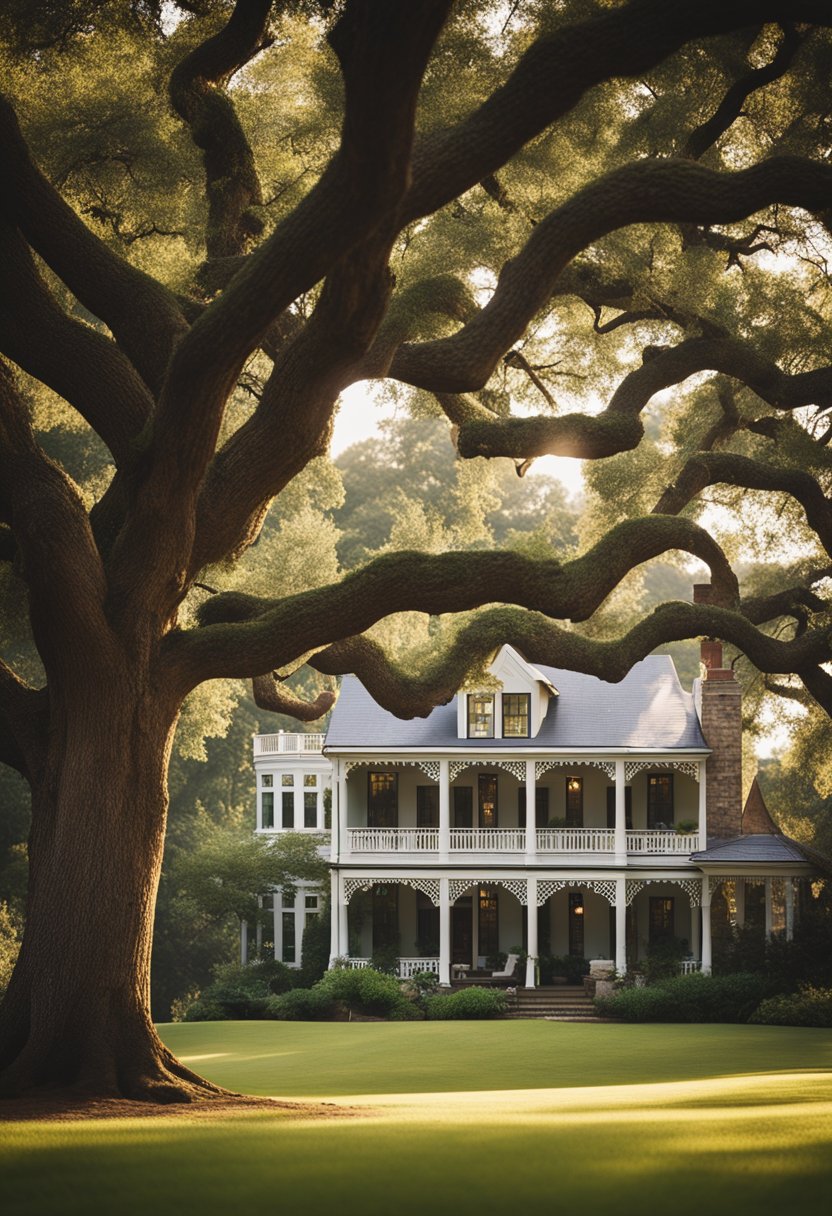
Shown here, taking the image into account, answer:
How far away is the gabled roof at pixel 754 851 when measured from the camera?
29.6 metres

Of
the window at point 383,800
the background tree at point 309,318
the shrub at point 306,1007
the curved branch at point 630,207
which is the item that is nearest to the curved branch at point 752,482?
the background tree at point 309,318

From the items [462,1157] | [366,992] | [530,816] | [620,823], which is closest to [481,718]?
[530,816]

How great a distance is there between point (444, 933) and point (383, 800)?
4279mm

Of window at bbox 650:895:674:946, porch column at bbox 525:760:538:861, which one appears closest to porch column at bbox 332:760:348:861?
porch column at bbox 525:760:538:861

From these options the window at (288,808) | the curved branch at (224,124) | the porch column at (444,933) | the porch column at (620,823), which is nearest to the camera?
the curved branch at (224,124)

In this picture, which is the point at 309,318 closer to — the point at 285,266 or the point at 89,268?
the point at 285,266

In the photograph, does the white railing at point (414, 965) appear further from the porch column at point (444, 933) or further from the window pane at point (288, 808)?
the window pane at point (288, 808)

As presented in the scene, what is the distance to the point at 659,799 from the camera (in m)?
33.8

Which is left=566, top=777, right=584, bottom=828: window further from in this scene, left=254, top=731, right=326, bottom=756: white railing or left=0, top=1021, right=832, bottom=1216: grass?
left=0, top=1021, right=832, bottom=1216: grass

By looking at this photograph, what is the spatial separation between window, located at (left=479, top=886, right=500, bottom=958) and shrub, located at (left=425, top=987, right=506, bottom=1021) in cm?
589

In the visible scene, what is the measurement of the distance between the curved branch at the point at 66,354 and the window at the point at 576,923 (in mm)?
23874

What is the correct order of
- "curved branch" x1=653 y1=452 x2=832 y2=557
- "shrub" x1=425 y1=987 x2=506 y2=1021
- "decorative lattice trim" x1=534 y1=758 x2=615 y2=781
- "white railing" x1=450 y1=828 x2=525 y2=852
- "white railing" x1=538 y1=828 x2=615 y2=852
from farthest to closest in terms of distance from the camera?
1. "white railing" x1=450 y1=828 x2=525 y2=852
2. "white railing" x1=538 y1=828 x2=615 y2=852
3. "decorative lattice trim" x1=534 y1=758 x2=615 y2=781
4. "shrub" x1=425 y1=987 x2=506 y2=1021
5. "curved branch" x1=653 y1=452 x2=832 y2=557

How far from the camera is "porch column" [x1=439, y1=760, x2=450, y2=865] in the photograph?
32.6 metres

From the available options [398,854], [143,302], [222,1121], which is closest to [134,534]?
[143,302]
